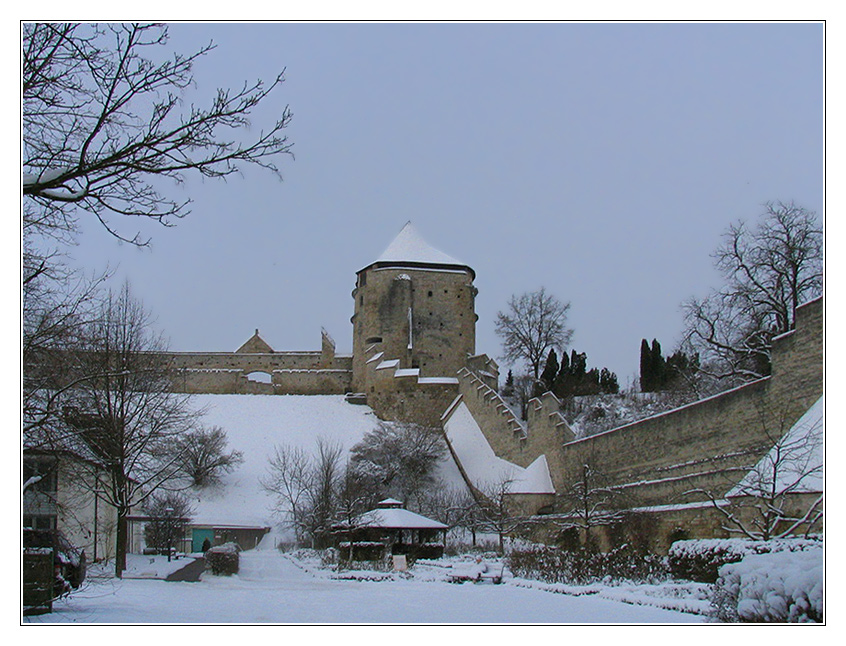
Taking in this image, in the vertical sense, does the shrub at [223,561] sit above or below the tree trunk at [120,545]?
below

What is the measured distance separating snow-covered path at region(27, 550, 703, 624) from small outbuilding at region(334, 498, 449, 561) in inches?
207

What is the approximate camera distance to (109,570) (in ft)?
60.0

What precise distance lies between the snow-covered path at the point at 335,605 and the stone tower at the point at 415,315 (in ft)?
103

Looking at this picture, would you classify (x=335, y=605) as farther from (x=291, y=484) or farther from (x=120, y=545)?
(x=291, y=484)

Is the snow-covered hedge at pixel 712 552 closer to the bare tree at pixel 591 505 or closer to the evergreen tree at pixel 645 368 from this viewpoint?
the bare tree at pixel 591 505

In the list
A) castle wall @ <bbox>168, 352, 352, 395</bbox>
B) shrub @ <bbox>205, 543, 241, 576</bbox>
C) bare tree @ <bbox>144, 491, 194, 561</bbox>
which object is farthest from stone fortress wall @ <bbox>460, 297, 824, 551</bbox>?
castle wall @ <bbox>168, 352, 352, 395</bbox>

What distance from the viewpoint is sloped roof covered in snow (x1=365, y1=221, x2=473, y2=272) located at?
158 ft

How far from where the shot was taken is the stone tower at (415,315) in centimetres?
4678

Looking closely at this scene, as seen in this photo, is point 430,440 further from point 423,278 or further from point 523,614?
point 523,614

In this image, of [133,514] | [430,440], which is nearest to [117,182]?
[133,514]

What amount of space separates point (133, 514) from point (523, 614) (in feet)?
71.7

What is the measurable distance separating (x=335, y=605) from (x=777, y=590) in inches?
220

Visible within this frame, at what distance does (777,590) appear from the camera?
728 centimetres

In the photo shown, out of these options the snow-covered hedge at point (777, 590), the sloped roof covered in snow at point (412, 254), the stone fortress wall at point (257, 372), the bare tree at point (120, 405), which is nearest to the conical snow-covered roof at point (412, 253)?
the sloped roof covered in snow at point (412, 254)
